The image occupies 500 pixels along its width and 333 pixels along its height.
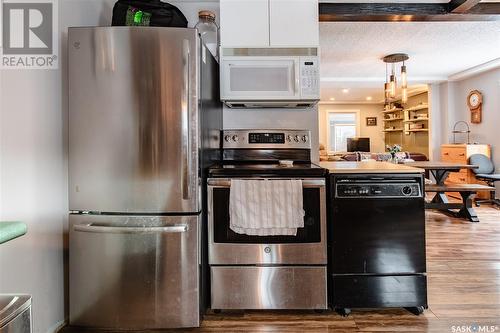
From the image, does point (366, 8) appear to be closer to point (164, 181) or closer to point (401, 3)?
point (401, 3)

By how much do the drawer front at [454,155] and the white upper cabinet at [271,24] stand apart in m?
4.90

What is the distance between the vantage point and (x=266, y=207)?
6.23 ft

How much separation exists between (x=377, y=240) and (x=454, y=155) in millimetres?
5141

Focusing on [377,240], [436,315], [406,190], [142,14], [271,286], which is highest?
[142,14]

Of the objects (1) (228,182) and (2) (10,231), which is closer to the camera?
(2) (10,231)

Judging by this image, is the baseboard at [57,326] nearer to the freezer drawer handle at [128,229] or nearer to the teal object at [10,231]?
→ the freezer drawer handle at [128,229]

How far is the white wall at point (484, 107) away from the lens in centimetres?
568

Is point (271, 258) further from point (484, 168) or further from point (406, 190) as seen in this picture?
point (484, 168)

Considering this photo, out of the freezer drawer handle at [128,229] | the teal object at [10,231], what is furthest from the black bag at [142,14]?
the teal object at [10,231]

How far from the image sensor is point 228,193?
1930 mm

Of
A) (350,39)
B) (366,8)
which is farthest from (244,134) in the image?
(350,39)

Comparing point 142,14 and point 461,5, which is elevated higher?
point 461,5

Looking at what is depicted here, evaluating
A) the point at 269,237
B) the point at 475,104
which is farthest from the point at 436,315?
the point at 475,104

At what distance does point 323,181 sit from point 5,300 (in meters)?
1.55
